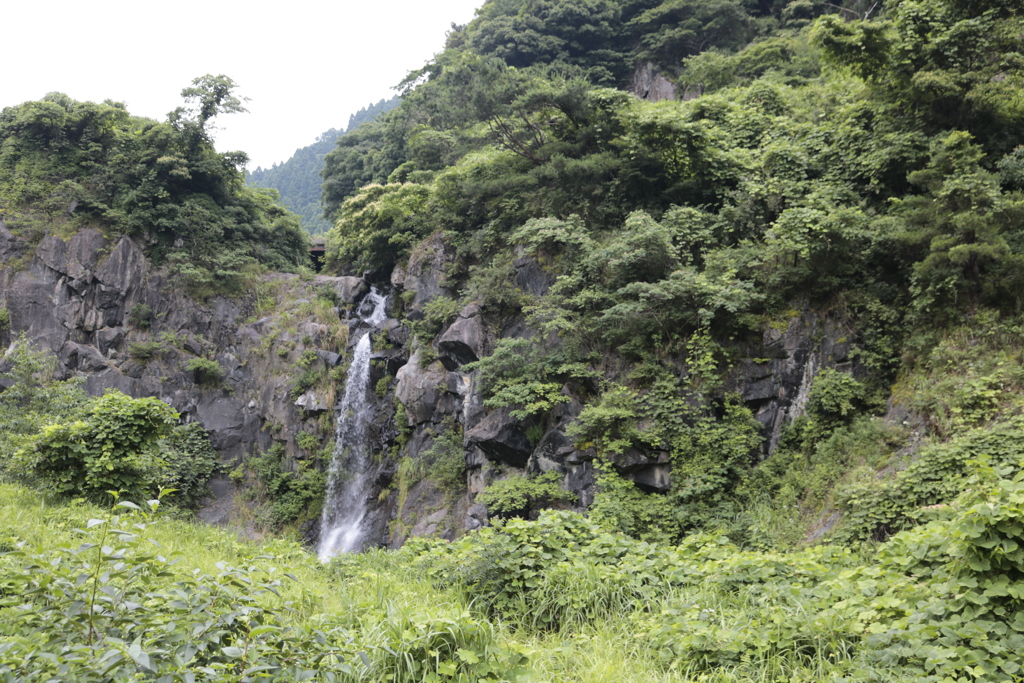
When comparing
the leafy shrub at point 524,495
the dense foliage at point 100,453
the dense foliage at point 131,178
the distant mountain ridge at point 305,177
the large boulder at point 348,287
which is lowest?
the leafy shrub at point 524,495

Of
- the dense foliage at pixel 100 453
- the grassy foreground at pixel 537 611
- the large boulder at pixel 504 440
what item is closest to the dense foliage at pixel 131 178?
the dense foliage at pixel 100 453

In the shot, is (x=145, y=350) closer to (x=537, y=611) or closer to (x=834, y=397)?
(x=537, y=611)

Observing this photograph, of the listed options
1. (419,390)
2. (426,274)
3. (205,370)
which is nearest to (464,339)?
(419,390)

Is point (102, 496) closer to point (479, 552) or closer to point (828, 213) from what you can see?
point (479, 552)

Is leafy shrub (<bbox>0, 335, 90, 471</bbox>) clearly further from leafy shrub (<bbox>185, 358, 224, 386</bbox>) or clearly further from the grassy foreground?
the grassy foreground

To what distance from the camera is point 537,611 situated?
14.0 feet

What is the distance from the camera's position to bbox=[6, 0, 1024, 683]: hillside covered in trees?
3.14m

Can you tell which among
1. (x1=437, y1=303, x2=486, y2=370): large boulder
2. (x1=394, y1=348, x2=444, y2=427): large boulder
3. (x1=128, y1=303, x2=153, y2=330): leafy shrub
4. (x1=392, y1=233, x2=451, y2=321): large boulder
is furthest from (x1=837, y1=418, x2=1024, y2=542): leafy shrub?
(x1=128, y1=303, x2=153, y2=330): leafy shrub

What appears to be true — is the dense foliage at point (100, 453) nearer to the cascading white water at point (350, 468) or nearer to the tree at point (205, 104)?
the cascading white water at point (350, 468)

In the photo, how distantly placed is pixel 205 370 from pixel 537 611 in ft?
58.0

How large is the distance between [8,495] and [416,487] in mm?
7998

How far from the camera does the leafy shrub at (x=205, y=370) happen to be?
1827 cm

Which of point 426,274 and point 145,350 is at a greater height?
point 426,274

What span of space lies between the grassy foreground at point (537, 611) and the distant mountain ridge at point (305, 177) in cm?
3932
